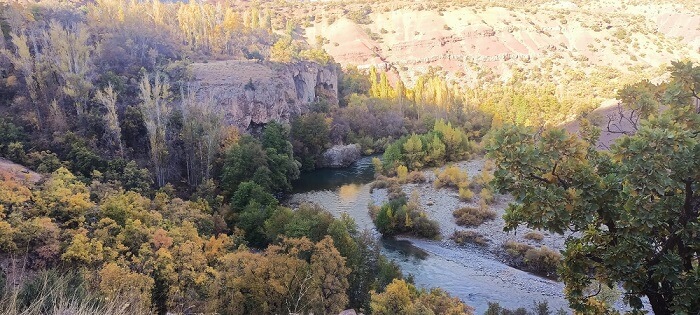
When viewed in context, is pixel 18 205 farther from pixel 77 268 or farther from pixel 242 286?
pixel 242 286

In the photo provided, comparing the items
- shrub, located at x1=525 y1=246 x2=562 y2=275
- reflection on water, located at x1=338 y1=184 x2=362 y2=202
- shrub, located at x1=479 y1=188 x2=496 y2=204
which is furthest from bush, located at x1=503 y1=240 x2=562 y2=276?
reflection on water, located at x1=338 y1=184 x2=362 y2=202

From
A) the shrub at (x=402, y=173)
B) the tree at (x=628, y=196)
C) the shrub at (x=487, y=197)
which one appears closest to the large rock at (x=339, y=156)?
the shrub at (x=402, y=173)

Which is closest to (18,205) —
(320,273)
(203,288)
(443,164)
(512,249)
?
(203,288)

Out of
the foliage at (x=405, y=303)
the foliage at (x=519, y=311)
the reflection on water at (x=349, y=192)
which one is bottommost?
the reflection on water at (x=349, y=192)

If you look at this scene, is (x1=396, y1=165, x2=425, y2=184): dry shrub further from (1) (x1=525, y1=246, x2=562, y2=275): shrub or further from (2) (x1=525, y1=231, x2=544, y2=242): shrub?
(1) (x1=525, y1=246, x2=562, y2=275): shrub

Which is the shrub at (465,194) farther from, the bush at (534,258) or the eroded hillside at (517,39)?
the eroded hillside at (517,39)
